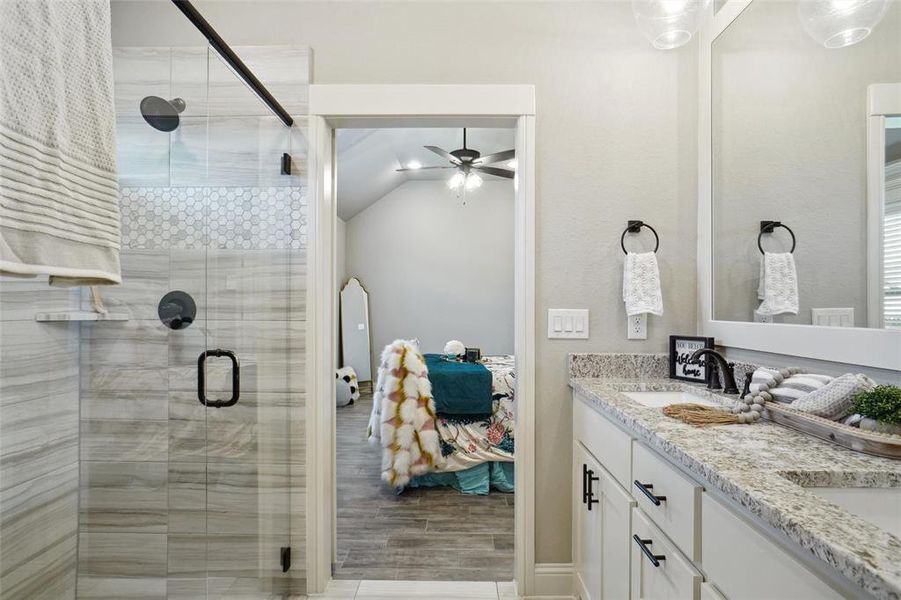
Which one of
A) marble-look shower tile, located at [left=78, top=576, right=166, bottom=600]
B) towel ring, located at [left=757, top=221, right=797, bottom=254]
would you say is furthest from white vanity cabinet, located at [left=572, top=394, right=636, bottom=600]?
marble-look shower tile, located at [left=78, top=576, right=166, bottom=600]

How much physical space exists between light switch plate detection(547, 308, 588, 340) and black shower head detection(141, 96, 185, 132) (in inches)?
61.2

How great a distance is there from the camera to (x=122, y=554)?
1.61 m

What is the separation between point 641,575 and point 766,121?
5.02 feet

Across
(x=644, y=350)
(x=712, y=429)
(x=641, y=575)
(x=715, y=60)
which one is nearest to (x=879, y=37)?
(x=715, y=60)

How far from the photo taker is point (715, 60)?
1.93 m

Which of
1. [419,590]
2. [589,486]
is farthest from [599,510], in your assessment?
[419,590]

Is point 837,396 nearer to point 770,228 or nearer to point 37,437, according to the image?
point 770,228

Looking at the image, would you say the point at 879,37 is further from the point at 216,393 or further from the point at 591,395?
the point at 216,393

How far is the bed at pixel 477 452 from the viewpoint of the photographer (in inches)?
124

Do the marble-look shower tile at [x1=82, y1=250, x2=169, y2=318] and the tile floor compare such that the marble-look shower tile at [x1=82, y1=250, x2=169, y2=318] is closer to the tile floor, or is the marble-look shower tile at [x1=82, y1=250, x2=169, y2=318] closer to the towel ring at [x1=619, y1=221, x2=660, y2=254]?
the tile floor

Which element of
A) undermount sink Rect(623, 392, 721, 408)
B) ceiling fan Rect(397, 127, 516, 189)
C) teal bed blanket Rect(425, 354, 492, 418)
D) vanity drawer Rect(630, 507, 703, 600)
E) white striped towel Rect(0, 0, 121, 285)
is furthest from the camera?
ceiling fan Rect(397, 127, 516, 189)

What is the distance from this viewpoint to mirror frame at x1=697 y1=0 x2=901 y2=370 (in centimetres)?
117

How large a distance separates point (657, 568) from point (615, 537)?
0.31 m

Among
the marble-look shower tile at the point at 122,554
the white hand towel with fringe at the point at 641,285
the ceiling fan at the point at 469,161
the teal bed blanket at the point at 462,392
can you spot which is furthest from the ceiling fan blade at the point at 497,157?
the marble-look shower tile at the point at 122,554
